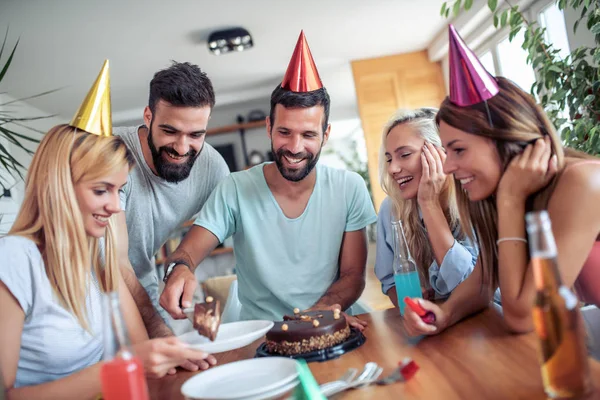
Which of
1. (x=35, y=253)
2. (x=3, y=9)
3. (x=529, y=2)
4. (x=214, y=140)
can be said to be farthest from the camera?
(x=214, y=140)

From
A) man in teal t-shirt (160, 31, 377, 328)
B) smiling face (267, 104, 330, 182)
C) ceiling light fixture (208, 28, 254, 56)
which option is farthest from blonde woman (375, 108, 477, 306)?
ceiling light fixture (208, 28, 254, 56)

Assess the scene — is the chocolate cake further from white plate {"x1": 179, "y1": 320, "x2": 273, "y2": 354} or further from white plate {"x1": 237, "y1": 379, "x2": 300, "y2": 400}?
white plate {"x1": 237, "y1": 379, "x2": 300, "y2": 400}

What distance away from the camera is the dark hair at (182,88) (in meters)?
2.09

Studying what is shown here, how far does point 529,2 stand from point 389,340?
4.13 meters

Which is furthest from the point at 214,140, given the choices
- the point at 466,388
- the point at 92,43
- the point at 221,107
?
the point at 466,388

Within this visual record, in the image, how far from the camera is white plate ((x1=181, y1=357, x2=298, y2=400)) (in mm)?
972

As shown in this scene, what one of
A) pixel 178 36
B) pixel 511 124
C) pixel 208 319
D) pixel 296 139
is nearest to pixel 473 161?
pixel 511 124

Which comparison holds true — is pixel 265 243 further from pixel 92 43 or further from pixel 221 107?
pixel 221 107

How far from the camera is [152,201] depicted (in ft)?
7.71

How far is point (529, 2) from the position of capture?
461cm

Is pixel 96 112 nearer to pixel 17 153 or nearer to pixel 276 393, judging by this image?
pixel 276 393

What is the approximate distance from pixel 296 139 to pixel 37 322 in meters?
1.08

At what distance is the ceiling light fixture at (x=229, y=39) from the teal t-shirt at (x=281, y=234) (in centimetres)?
321

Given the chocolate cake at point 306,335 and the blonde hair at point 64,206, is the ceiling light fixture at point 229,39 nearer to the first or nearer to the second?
the blonde hair at point 64,206
